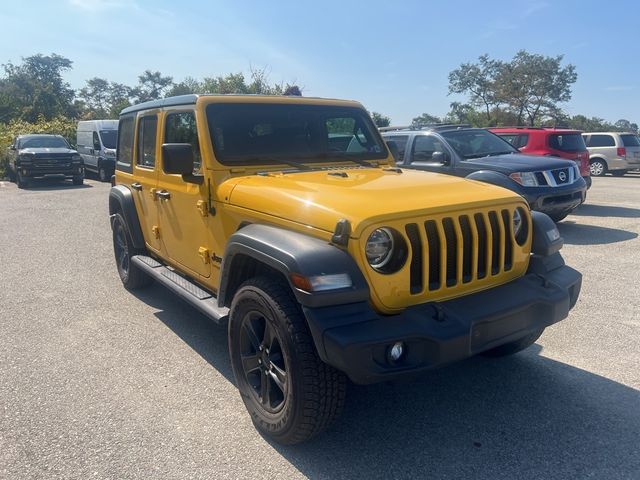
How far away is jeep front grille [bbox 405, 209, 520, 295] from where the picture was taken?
2.86 m

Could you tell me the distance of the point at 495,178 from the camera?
8.44m

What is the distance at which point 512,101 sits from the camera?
41.2m

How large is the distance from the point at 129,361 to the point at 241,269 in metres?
1.48

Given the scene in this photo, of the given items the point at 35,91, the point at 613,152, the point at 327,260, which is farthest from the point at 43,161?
the point at 35,91

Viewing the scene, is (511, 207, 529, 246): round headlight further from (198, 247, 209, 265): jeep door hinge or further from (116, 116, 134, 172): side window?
(116, 116, 134, 172): side window

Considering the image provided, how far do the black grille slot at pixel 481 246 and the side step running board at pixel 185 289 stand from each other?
162cm

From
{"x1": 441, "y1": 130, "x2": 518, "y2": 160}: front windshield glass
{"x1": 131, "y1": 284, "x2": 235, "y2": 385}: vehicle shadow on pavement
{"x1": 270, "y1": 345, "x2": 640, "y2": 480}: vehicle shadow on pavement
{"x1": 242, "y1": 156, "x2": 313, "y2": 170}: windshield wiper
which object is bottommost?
{"x1": 131, "y1": 284, "x2": 235, "y2": 385}: vehicle shadow on pavement

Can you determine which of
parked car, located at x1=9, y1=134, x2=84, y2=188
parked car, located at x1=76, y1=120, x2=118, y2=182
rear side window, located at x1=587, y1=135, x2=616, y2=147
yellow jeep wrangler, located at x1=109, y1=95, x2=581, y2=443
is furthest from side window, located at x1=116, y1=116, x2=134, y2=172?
rear side window, located at x1=587, y1=135, x2=616, y2=147

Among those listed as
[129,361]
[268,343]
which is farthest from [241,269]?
[129,361]

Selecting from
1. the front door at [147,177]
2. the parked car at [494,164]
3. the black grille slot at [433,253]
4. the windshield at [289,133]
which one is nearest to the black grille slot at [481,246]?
the black grille slot at [433,253]

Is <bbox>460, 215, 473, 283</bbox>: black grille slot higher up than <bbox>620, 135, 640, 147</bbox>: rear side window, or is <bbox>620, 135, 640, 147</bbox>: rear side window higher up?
<bbox>620, 135, 640, 147</bbox>: rear side window

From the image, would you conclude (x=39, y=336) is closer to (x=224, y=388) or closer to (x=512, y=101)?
(x=224, y=388)

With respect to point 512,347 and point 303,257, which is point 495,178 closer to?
point 512,347

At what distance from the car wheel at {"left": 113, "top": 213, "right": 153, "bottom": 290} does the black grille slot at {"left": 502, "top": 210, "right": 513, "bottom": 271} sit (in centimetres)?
379
